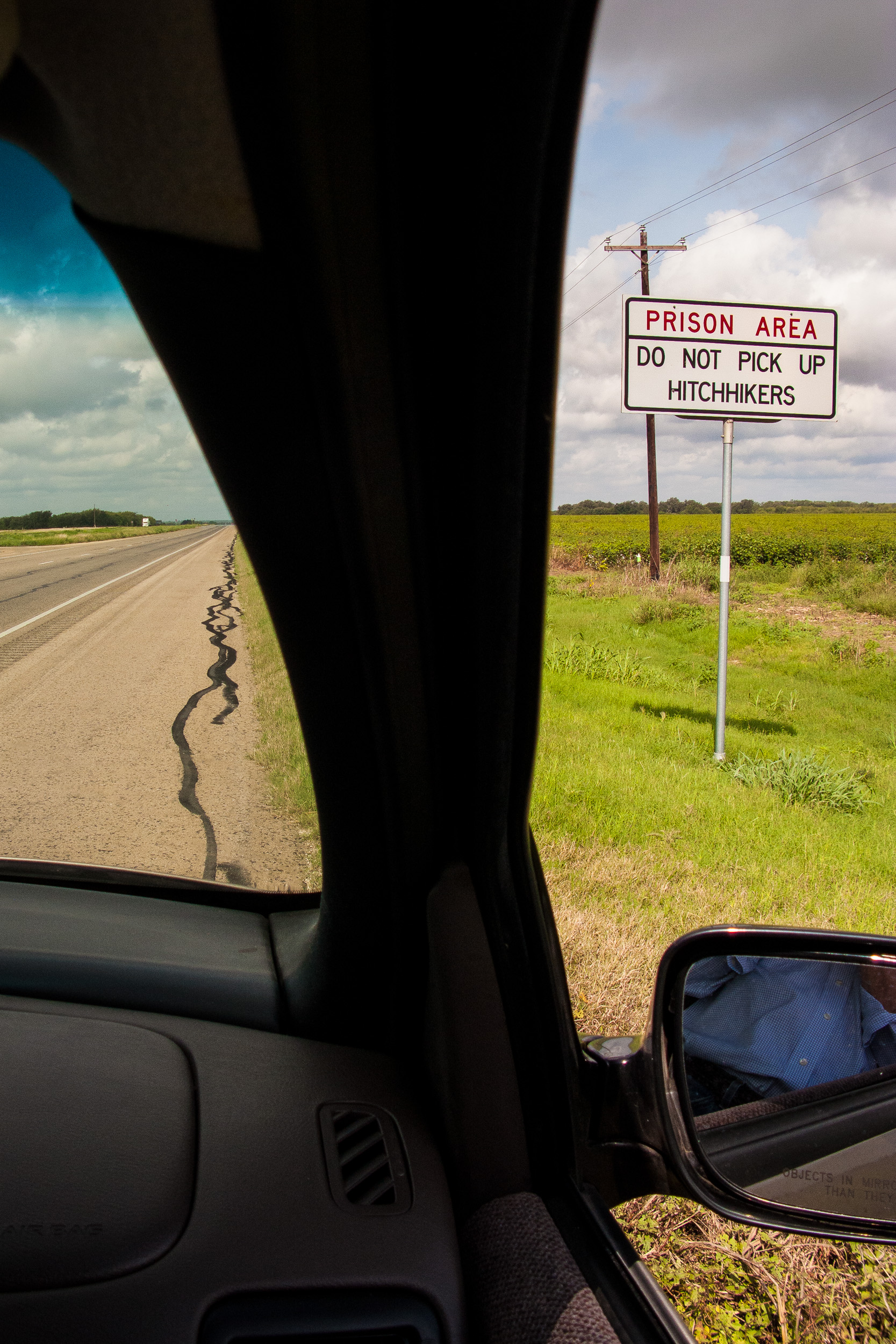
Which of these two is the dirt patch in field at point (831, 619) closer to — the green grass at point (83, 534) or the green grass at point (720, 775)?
the green grass at point (720, 775)

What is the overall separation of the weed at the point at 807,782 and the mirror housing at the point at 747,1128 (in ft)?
16.4

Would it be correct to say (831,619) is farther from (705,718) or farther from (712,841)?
(712,841)

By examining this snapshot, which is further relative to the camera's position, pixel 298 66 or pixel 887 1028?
pixel 887 1028

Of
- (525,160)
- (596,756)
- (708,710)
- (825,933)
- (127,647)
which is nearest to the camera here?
(525,160)

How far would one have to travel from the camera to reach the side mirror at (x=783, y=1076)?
118cm

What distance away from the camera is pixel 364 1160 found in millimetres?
1225

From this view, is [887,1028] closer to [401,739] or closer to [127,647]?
[401,739]

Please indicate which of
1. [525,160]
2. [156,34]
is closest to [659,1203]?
[525,160]

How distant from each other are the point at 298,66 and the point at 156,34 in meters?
0.14

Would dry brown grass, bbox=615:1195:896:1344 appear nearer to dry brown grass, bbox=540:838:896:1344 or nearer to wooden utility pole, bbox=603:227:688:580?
dry brown grass, bbox=540:838:896:1344

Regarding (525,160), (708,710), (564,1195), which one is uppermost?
(525,160)

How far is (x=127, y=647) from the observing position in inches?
85.7

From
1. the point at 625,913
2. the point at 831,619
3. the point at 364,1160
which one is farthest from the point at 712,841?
the point at 831,619

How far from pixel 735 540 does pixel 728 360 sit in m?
38.4
